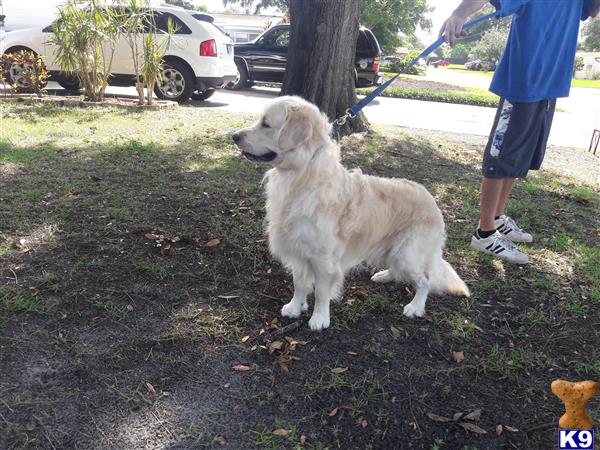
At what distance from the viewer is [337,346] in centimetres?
295

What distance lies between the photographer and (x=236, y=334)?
2.99 metres

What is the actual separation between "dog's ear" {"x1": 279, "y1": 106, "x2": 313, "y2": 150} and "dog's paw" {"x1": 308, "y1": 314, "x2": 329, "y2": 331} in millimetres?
1143

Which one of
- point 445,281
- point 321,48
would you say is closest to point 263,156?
point 445,281

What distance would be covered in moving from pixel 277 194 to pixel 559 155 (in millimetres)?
7852

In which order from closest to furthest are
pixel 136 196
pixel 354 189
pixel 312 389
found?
pixel 312 389
pixel 354 189
pixel 136 196

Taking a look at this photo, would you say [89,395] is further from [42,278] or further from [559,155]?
[559,155]

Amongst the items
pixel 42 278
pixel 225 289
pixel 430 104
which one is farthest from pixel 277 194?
pixel 430 104

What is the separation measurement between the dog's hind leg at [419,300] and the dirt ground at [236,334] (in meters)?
0.08

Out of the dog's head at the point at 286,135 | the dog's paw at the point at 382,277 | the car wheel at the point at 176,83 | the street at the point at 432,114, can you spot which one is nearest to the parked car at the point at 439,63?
the street at the point at 432,114

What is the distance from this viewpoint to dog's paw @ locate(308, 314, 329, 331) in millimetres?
3090

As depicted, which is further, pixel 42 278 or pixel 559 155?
pixel 559 155

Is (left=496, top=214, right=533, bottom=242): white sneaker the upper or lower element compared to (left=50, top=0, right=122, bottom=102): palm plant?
lower

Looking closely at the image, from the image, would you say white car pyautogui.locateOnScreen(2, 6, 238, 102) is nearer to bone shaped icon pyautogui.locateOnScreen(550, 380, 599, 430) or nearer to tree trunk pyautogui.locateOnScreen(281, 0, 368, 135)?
tree trunk pyautogui.locateOnScreen(281, 0, 368, 135)

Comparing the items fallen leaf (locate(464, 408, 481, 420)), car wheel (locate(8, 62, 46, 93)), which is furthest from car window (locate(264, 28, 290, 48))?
fallen leaf (locate(464, 408, 481, 420))
